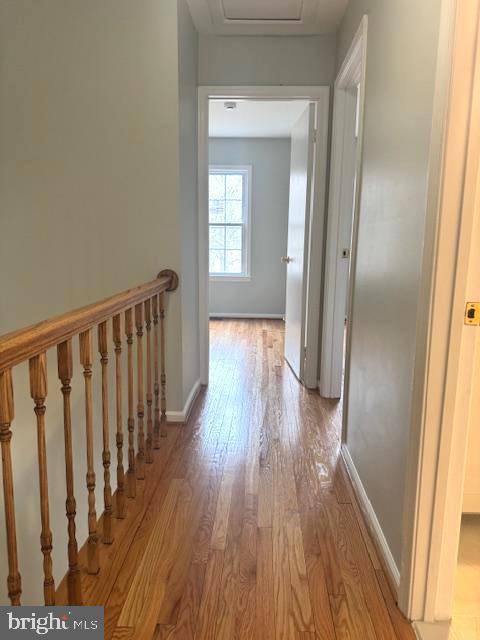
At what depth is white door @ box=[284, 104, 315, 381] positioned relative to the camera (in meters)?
3.33

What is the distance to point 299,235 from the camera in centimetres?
365

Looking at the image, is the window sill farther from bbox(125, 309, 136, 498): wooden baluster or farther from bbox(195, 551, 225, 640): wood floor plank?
bbox(195, 551, 225, 640): wood floor plank

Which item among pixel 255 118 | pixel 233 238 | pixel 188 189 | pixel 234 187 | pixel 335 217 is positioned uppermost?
pixel 255 118

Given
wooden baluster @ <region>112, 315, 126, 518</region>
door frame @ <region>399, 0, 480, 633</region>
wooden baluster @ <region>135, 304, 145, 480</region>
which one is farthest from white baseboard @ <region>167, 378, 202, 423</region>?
door frame @ <region>399, 0, 480, 633</region>

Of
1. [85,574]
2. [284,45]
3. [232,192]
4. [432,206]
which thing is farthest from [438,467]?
[232,192]

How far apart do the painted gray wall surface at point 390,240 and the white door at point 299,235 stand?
123 centimetres

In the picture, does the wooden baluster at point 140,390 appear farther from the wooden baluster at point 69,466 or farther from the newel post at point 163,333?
the wooden baluster at point 69,466

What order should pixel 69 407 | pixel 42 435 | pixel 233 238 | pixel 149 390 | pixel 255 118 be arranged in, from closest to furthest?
pixel 42 435, pixel 69 407, pixel 149 390, pixel 255 118, pixel 233 238

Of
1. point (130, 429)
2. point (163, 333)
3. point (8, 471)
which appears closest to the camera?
point (8, 471)

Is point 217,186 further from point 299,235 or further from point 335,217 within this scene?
point 335,217

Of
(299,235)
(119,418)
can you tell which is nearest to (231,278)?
(299,235)

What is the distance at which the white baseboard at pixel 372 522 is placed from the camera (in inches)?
58.6

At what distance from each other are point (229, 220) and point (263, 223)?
19.4 inches

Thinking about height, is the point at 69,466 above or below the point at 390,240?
below
